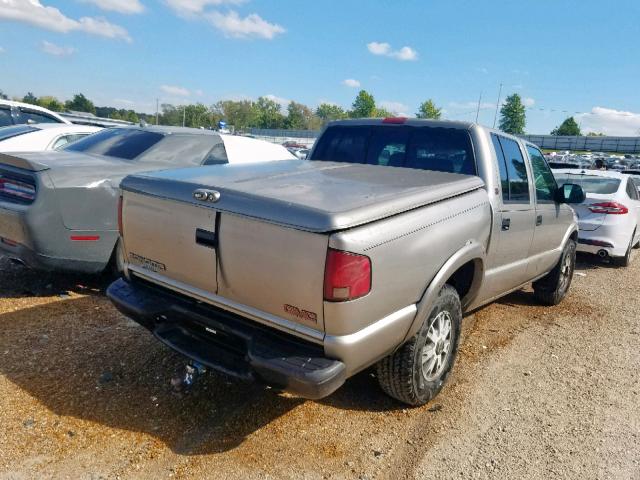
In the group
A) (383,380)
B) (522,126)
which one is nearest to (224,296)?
(383,380)

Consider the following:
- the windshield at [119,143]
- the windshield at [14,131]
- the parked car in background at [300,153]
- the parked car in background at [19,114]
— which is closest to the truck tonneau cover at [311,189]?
the parked car in background at [300,153]

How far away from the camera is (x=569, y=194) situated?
4965 mm

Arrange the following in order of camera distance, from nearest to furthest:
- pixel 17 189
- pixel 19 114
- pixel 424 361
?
pixel 424 361
pixel 17 189
pixel 19 114

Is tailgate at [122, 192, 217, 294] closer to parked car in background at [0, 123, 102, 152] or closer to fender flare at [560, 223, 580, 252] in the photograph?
fender flare at [560, 223, 580, 252]

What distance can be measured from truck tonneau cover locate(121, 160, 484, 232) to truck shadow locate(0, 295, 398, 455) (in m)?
1.33

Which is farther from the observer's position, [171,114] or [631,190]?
[171,114]

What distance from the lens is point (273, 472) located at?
2.59m

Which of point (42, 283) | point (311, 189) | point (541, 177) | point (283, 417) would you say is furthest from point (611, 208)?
point (42, 283)

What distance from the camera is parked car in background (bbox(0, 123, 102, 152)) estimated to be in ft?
22.2

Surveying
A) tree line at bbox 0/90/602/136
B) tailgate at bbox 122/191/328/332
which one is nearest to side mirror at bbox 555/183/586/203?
tailgate at bbox 122/191/328/332

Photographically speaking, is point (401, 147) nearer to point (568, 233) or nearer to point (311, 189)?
point (311, 189)

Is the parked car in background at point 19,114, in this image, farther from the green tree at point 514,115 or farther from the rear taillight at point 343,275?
the green tree at point 514,115

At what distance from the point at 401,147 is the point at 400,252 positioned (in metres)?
1.89

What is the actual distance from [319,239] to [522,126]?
384 ft
